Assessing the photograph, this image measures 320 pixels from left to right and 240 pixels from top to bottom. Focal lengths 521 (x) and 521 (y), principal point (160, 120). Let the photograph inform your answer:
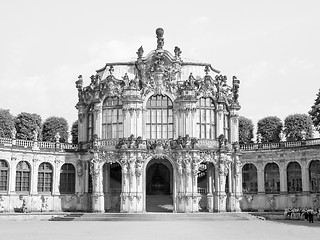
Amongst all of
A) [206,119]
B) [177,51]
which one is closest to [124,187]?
[206,119]

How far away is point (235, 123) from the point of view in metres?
62.3

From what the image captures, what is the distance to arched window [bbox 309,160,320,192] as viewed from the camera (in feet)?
186

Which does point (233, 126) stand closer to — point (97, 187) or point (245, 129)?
point (97, 187)

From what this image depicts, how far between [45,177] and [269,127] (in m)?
36.3

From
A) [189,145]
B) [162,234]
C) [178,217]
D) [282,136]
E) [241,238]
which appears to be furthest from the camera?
[282,136]

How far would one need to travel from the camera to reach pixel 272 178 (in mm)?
60812

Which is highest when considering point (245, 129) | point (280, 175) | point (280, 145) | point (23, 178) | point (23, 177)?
point (245, 129)

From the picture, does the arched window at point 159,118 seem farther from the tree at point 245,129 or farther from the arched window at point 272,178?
the tree at point 245,129

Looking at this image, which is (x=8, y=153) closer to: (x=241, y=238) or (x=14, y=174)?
(x=14, y=174)

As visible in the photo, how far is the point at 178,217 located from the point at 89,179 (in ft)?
47.9

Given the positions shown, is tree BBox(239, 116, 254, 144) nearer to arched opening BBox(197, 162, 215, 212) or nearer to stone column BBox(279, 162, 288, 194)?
stone column BBox(279, 162, 288, 194)

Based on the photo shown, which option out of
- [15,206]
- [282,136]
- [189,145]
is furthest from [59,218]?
[282,136]

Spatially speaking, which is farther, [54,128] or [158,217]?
[54,128]

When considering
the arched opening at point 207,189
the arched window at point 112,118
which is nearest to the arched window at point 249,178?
the arched opening at point 207,189
